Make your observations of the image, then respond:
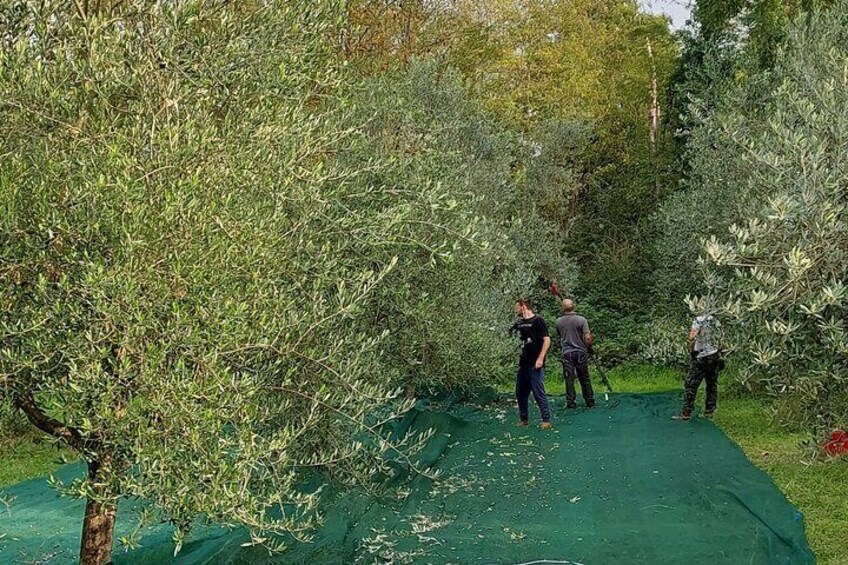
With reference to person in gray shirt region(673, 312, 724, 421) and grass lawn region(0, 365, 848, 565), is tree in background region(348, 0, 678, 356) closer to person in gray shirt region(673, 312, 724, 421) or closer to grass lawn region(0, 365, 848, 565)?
grass lawn region(0, 365, 848, 565)

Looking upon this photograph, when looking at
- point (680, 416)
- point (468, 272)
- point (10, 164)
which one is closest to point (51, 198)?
point (10, 164)

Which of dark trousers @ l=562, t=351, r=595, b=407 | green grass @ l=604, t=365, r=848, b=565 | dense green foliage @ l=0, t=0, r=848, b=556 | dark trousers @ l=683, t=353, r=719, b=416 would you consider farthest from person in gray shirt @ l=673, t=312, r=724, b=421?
dense green foliage @ l=0, t=0, r=848, b=556

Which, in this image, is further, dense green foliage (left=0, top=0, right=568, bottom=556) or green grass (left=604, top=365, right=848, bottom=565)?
green grass (left=604, top=365, right=848, bottom=565)

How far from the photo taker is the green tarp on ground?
6695 millimetres

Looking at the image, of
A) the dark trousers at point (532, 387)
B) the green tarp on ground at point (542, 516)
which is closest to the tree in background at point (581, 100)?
the dark trousers at point (532, 387)

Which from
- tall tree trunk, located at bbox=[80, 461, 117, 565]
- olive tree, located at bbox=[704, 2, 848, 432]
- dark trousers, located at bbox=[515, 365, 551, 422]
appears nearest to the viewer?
olive tree, located at bbox=[704, 2, 848, 432]

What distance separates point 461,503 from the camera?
847 centimetres

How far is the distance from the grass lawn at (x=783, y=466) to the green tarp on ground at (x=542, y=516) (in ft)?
0.92

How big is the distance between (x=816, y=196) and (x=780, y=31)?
9.77m

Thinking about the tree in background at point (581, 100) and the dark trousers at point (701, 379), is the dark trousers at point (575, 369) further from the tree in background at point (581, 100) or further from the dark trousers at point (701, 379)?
the tree in background at point (581, 100)

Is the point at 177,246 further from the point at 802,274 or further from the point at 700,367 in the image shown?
the point at 700,367

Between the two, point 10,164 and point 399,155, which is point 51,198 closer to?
point 10,164

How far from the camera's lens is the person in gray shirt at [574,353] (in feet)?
47.1

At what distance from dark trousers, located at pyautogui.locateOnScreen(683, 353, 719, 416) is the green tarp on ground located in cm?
111
